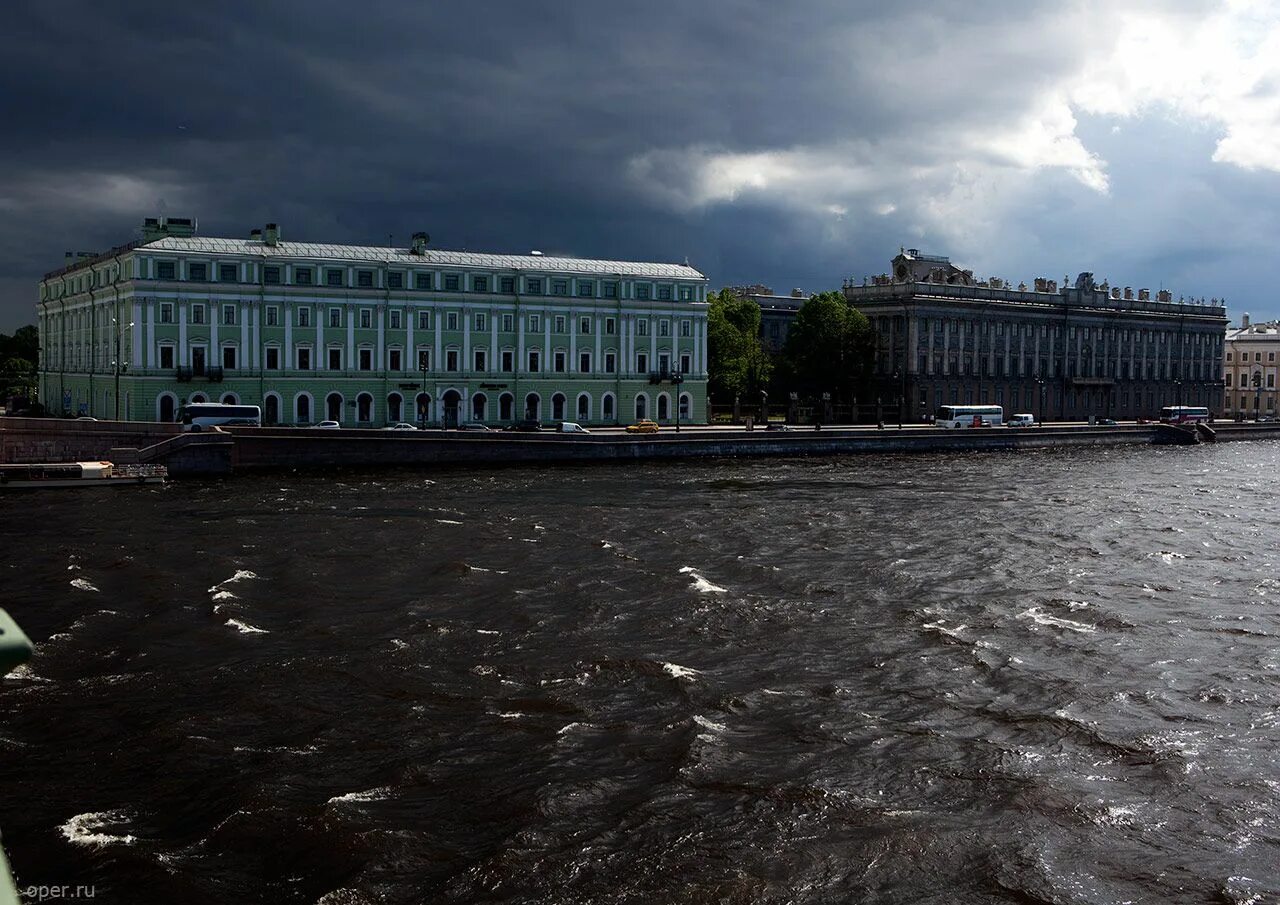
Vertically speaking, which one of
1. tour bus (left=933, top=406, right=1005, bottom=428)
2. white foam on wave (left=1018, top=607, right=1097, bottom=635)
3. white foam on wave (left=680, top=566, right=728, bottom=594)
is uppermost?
tour bus (left=933, top=406, right=1005, bottom=428)

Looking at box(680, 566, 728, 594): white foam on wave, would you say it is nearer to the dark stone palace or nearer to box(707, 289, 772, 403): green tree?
box(707, 289, 772, 403): green tree

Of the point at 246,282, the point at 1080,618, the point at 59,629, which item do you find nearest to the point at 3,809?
the point at 59,629

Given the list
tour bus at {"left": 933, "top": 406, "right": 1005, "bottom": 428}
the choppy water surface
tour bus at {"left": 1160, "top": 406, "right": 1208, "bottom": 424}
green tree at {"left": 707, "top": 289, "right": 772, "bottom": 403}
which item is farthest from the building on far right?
the choppy water surface

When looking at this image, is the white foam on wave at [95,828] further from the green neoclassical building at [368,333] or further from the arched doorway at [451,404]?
the arched doorway at [451,404]

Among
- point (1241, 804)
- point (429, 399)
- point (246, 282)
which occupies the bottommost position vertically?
point (1241, 804)

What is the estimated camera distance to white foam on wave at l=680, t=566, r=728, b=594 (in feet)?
86.6

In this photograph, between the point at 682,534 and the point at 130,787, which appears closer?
the point at 130,787

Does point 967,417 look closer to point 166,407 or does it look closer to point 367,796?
point 166,407

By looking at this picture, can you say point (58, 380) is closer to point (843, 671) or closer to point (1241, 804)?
point (843, 671)

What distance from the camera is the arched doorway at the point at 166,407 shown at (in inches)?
2581

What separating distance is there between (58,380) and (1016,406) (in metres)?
82.3

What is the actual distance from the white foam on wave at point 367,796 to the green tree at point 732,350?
254ft

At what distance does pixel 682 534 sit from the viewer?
35.7 m

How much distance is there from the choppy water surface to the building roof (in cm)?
3746
